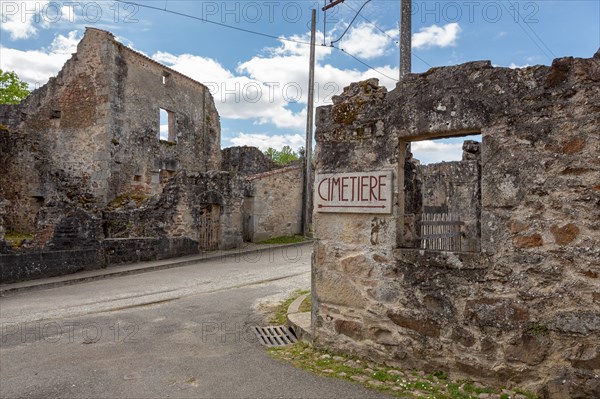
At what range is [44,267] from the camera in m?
9.81

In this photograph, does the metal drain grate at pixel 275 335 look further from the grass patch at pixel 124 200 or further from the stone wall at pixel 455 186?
the grass patch at pixel 124 200

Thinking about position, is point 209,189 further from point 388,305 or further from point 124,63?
point 388,305

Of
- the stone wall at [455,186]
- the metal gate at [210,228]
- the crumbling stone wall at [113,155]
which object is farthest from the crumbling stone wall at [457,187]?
the metal gate at [210,228]

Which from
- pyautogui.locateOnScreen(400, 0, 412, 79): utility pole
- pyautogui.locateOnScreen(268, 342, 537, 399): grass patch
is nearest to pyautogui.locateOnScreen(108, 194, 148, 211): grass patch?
pyautogui.locateOnScreen(400, 0, 412, 79): utility pole

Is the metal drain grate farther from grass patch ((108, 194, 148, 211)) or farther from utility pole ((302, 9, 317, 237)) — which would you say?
utility pole ((302, 9, 317, 237))

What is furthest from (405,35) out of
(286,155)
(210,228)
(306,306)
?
(286,155)

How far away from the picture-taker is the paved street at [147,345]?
383 cm

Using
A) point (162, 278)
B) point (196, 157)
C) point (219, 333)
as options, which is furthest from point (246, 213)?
point (219, 333)

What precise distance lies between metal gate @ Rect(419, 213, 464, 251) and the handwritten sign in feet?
5.85

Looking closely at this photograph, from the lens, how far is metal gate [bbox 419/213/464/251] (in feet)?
20.0

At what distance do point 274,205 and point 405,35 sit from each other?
10738 millimetres

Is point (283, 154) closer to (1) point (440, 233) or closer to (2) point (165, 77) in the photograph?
(2) point (165, 77)

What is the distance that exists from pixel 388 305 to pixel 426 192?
11305 mm

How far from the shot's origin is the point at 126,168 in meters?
17.9
